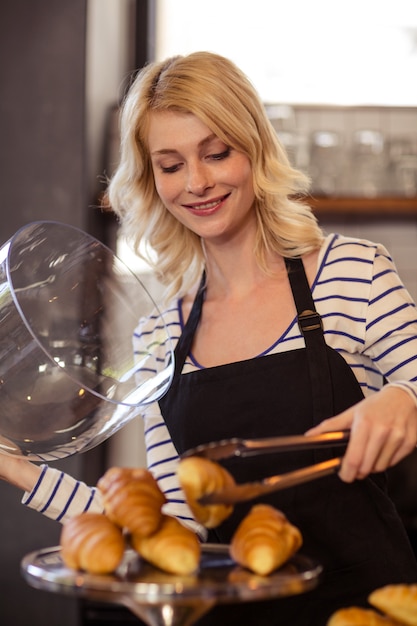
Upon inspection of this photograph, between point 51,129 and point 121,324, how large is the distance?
154cm

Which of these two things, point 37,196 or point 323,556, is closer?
point 323,556

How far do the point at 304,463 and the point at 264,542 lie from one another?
1.76ft

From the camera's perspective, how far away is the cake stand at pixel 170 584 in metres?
0.64

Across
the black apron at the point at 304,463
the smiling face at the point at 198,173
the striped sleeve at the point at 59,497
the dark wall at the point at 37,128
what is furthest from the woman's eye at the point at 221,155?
the dark wall at the point at 37,128

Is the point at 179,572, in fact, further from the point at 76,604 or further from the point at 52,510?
the point at 76,604

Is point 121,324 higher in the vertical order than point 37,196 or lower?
higher

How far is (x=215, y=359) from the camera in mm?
1424

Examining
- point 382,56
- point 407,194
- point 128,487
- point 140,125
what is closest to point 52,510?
point 128,487

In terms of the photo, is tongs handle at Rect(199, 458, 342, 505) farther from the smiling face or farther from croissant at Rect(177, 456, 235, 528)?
the smiling face

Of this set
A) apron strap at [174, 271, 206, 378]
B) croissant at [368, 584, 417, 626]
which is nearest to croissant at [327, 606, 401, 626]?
croissant at [368, 584, 417, 626]

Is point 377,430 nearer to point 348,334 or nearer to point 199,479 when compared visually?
point 199,479

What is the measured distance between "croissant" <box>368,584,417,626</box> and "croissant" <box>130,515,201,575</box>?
0.54 feet

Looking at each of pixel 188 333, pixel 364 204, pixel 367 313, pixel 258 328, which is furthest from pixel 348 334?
pixel 364 204

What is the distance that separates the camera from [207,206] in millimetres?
1360
